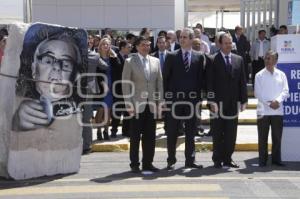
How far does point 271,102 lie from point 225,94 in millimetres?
743

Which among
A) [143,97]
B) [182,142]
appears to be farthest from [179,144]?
[143,97]

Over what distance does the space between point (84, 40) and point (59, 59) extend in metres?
0.51

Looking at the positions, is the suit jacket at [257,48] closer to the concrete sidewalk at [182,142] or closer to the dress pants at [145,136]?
the concrete sidewalk at [182,142]

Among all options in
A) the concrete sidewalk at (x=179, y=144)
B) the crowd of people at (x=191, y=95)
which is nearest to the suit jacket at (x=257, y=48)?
the concrete sidewalk at (x=179, y=144)

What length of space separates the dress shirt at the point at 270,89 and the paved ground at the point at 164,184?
92cm

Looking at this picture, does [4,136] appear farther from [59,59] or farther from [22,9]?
[22,9]

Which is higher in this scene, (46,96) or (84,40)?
(84,40)

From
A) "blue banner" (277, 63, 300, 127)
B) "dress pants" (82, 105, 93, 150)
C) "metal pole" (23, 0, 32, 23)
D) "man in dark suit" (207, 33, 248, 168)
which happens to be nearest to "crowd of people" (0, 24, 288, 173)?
"man in dark suit" (207, 33, 248, 168)

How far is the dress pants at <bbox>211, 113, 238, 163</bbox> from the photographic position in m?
9.73

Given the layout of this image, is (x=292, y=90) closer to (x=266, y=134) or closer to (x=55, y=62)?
(x=266, y=134)

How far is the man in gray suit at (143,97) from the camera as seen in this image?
9320 mm

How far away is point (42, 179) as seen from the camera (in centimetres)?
896

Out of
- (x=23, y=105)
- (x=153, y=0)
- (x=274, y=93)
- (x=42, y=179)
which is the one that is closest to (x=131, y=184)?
(x=42, y=179)

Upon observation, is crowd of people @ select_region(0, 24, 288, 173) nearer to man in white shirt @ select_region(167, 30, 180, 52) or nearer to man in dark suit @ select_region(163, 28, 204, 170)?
man in dark suit @ select_region(163, 28, 204, 170)
